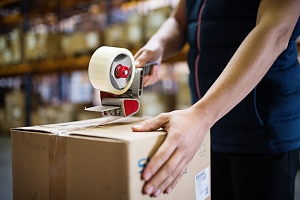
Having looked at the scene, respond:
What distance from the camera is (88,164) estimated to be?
60 centimetres

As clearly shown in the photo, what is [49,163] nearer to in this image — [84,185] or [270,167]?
[84,185]

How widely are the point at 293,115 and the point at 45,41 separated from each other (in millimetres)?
3346

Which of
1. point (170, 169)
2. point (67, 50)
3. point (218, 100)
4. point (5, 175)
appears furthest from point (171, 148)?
point (67, 50)

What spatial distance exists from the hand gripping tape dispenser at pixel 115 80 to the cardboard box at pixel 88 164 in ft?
0.19

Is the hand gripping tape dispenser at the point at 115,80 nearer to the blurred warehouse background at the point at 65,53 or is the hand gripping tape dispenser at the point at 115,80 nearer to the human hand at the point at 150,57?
the human hand at the point at 150,57

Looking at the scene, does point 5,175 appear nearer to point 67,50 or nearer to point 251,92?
point 67,50

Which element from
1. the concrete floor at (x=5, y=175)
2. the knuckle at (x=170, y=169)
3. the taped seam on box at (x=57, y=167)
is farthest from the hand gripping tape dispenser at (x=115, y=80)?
the concrete floor at (x=5, y=175)

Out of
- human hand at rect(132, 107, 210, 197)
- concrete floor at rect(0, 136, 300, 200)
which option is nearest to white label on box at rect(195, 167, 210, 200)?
human hand at rect(132, 107, 210, 197)

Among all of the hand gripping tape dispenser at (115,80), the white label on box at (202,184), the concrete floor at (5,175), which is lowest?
the concrete floor at (5,175)

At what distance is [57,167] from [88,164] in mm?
95

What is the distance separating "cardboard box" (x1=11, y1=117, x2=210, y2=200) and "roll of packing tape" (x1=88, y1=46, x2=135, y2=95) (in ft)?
0.35

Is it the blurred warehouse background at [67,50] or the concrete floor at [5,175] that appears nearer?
the concrete floor at [5,175]

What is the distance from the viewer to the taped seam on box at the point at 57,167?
2.09 feet

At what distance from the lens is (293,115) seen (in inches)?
34.3
